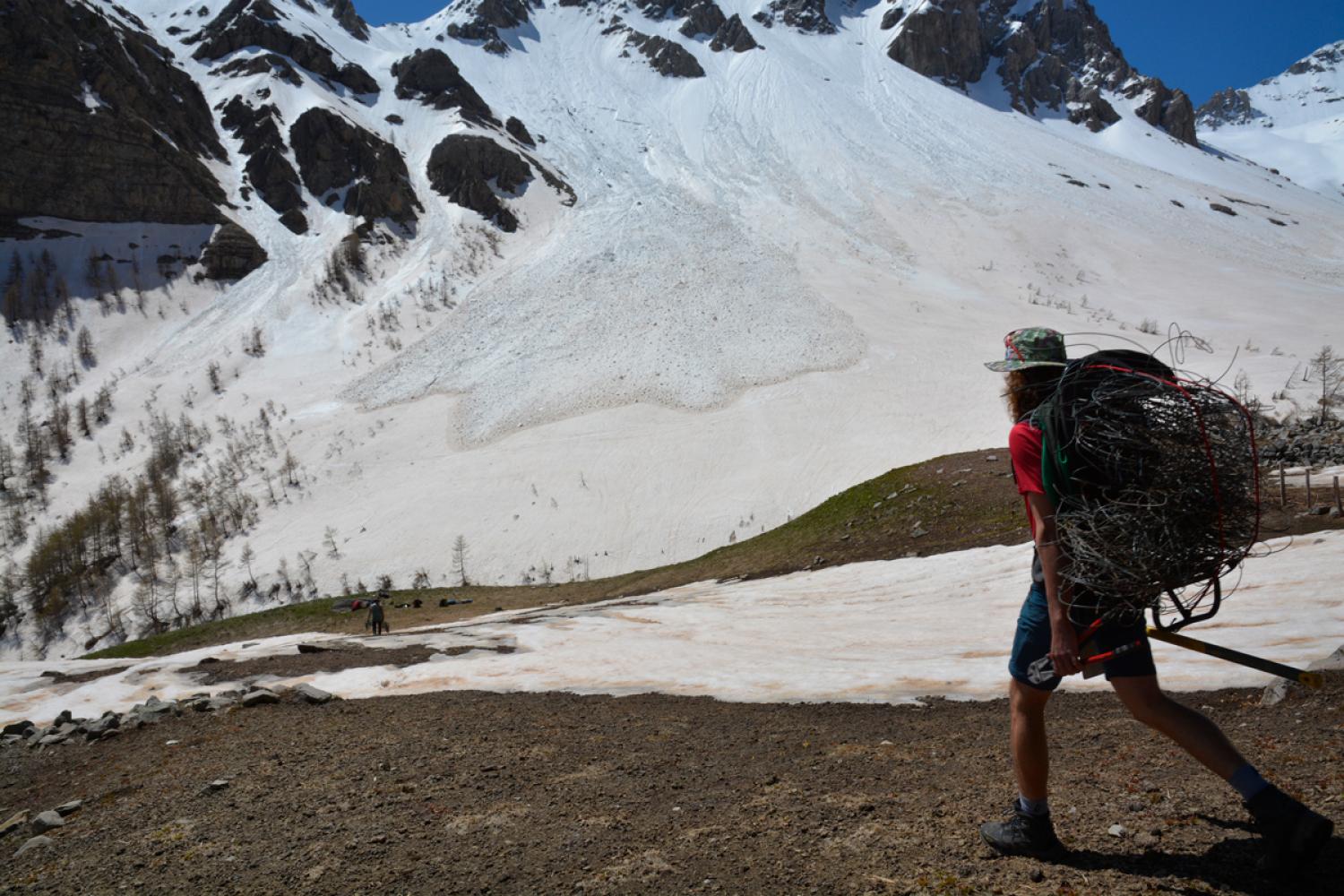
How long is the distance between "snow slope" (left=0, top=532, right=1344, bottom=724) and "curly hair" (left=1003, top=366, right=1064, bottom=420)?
399cm

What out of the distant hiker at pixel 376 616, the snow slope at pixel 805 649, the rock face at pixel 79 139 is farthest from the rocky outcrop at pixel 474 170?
the snow slope at pixel 805 649

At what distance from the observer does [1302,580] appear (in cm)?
1060

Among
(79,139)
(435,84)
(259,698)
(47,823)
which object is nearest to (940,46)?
(435,84)

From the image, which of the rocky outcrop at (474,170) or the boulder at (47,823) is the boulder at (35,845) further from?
the rocky outcrop at (474,170)

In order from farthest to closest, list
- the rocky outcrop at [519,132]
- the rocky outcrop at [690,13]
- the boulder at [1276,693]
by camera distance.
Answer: the rocky outcrop at [690,13], the rocky outcrop at [519,132], the boulder at [1276,693]

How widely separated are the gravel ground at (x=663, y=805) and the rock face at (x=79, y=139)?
112 metres

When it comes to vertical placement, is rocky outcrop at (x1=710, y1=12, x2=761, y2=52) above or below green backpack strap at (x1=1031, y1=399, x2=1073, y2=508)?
above

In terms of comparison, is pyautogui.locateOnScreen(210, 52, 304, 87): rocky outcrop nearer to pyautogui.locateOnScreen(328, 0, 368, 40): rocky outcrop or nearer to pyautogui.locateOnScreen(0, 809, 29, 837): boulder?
pyautogui.locateOnScreen(328, 0, 368, 40): rocky outcrop

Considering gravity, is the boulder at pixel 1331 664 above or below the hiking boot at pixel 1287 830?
below

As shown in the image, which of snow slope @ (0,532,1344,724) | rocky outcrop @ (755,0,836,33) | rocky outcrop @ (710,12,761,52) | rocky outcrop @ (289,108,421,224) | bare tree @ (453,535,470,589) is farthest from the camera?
rocky outcrop @ (755,0,836,33)

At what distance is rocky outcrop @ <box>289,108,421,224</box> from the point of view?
4050 inches

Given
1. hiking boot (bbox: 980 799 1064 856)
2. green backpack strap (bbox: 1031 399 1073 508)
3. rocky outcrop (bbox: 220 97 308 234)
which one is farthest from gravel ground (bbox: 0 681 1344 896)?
rocky outcrop (bbox: 220 97 308 234)

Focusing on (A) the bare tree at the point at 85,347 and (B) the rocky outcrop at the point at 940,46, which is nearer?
(A) the bare tree at the point at 85,347

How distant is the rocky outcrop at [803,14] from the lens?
178000mm
